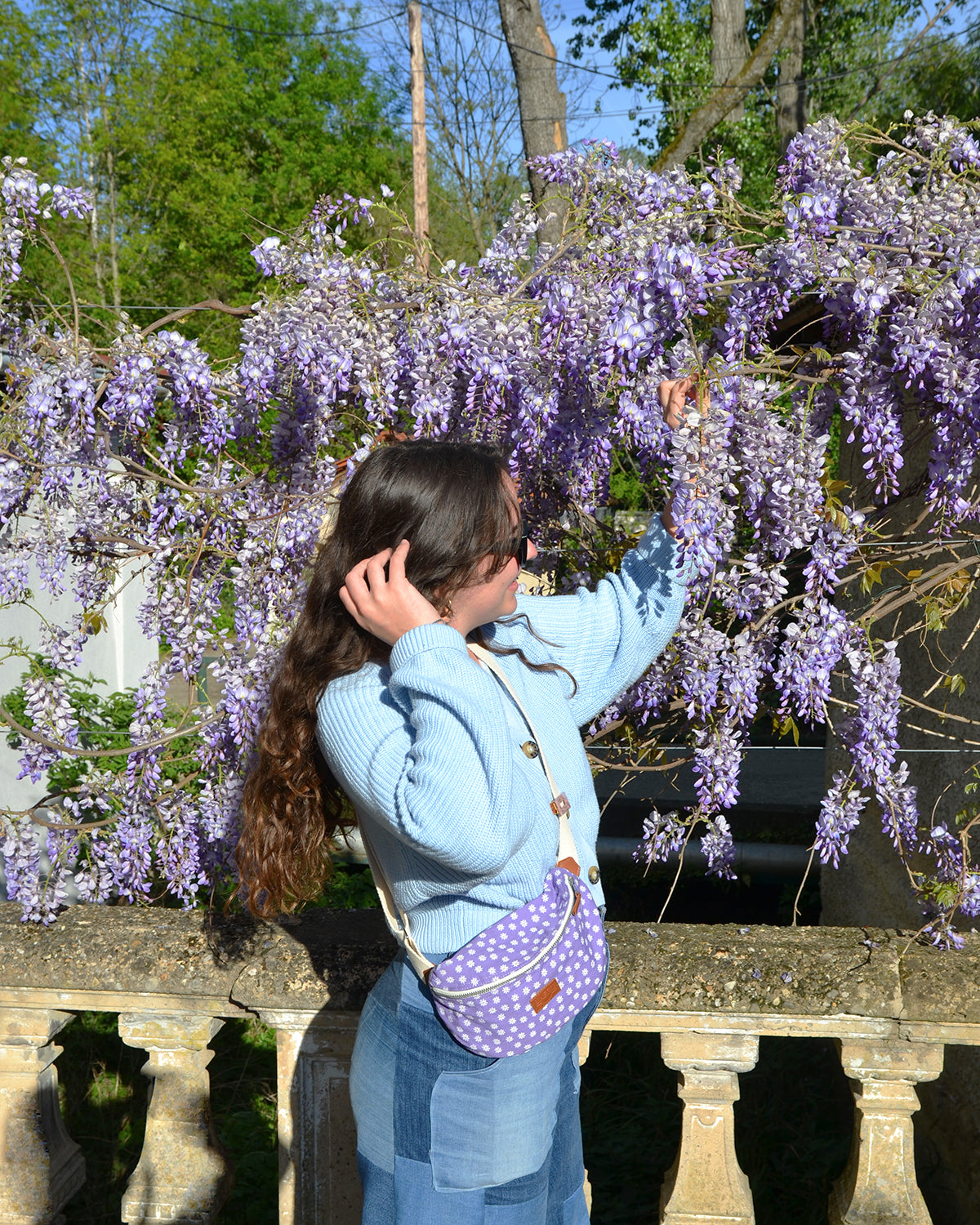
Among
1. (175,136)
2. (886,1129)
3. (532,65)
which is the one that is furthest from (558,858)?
(175,136)

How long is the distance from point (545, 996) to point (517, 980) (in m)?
0.06

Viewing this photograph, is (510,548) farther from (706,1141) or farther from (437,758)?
(706,1141)

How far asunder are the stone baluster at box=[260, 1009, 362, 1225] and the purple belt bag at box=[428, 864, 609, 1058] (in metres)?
0.56

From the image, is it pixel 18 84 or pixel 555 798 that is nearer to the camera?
pixel 555 798

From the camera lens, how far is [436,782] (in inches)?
49.8

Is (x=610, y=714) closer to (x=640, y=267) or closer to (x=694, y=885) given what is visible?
(x=640, y=267)

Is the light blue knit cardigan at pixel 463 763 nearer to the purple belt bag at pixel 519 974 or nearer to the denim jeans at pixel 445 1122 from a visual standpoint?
the purple belt bag at pixel 519 974

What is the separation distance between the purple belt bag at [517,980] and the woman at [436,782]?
1.3 inches

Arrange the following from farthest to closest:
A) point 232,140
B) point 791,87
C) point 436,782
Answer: point 232,140 < point 791,87 < point 436,782

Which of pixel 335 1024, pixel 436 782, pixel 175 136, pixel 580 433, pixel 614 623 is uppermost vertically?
pixel 175 136

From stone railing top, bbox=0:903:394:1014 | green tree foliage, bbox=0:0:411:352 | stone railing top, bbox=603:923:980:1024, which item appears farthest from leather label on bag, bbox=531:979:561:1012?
green tree foliage, bbox=0:0:411:352

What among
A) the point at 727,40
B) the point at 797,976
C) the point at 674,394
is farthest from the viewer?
the point at 727,40

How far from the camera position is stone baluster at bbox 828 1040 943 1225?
1.76 metres

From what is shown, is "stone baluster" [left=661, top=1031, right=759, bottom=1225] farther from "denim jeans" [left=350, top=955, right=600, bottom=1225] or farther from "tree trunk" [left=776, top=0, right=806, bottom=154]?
"tree trunk" [left=776, top=0, right=806, bottom=154]
